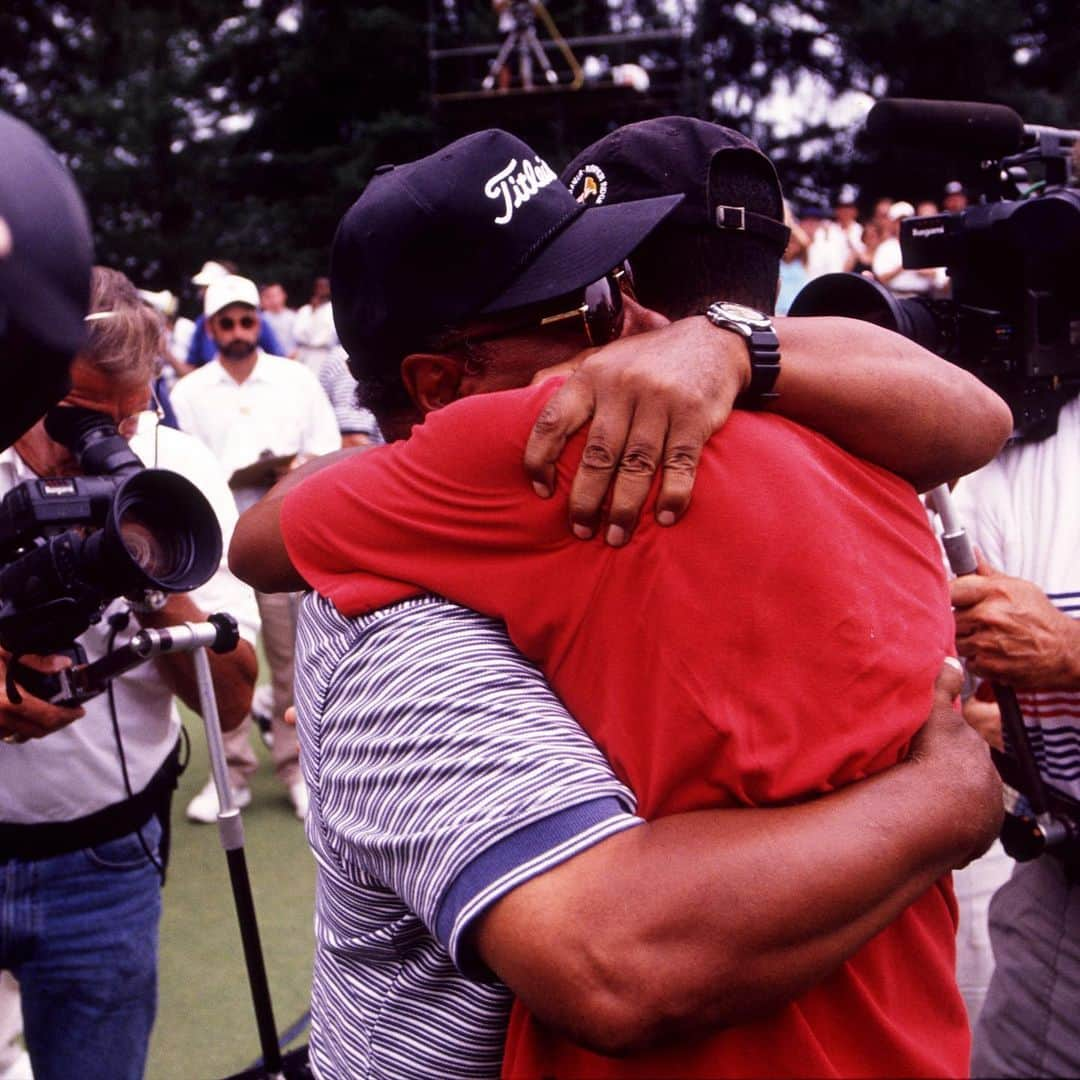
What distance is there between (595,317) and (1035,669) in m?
1.19

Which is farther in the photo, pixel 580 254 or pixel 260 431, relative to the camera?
pixel 260 431

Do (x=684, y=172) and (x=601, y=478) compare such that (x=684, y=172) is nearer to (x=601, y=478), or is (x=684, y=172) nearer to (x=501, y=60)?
(x=601, y=478)

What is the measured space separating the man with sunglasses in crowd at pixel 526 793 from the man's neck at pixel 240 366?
194 inches

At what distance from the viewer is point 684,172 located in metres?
1.89

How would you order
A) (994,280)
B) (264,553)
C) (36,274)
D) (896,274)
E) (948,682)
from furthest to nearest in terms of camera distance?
(896,274), (994,280), (264,553), (948,682), (36,274)

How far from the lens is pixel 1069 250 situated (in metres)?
2.23

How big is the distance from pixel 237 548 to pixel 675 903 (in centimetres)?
85

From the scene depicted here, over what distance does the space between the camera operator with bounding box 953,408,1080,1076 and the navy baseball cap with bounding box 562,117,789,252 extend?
728 mm

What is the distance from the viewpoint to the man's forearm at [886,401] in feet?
4.14

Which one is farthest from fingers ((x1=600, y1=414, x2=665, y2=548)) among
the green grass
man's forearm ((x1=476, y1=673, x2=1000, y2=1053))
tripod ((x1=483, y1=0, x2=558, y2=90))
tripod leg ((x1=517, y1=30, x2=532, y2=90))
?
tripod ((x1=483, y1=0, x2=558, y2=90))

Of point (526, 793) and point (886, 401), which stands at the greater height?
point (886, 401)

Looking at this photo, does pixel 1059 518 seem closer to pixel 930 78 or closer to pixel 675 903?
pixel 675 903

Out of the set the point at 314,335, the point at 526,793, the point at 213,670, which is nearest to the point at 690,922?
the point at 526,793

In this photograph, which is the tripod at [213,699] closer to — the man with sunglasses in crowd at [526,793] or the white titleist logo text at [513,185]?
the man with sunglasses in crowd at [526,793]
